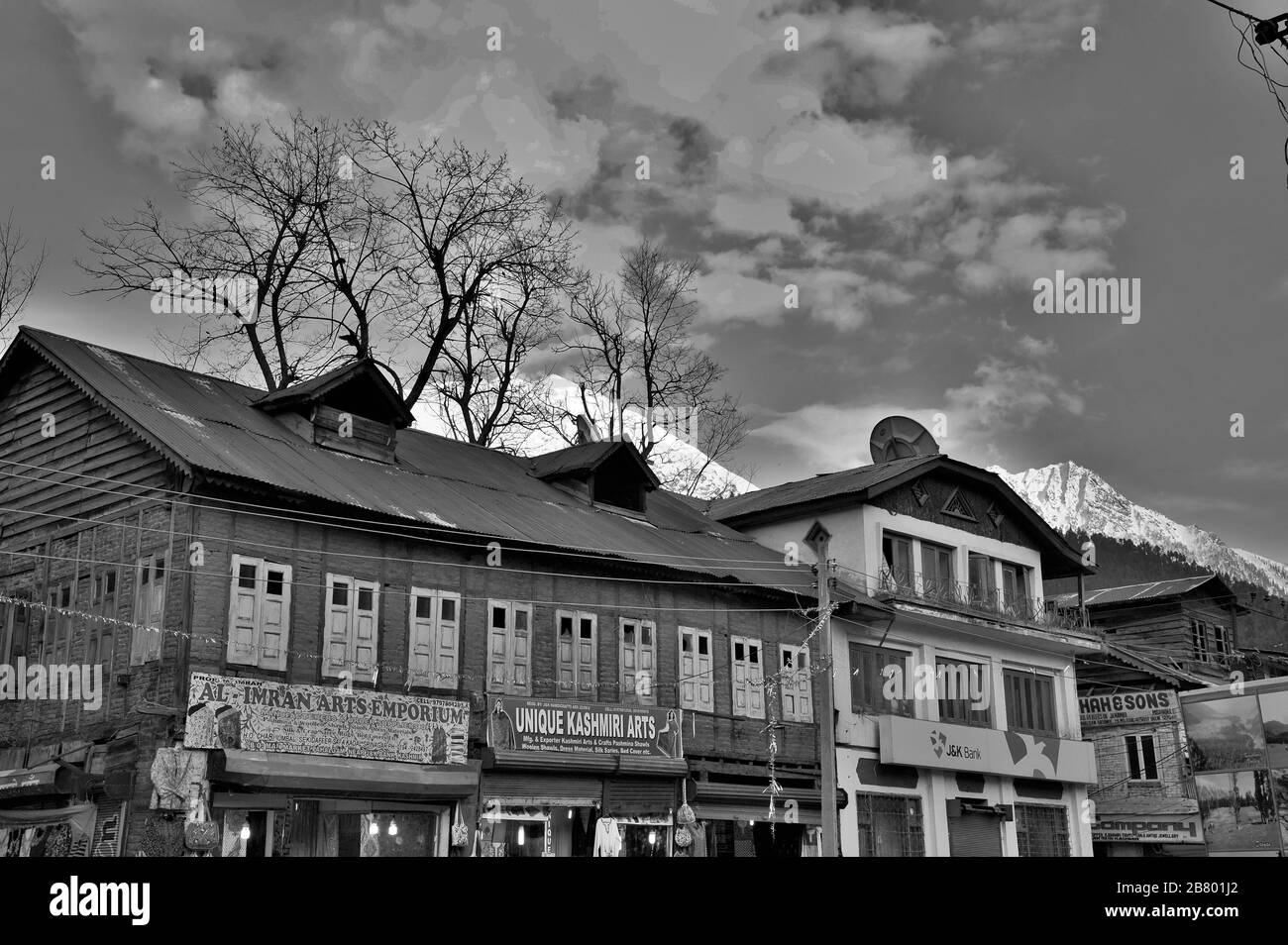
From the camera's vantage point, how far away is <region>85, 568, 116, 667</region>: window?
922 inches

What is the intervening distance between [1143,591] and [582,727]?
118 ft

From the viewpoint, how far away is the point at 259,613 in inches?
905

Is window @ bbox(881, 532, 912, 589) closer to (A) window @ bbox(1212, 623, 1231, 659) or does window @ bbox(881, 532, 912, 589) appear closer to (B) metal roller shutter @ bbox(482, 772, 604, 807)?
(B) metal roller shutter @ bbox(482, 772, 604, 807)

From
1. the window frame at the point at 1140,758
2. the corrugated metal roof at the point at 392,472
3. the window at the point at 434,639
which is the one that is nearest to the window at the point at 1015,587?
the window frame at the point at 1140,758

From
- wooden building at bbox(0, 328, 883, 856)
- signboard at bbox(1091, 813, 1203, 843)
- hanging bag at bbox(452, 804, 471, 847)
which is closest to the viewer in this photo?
wooden building at bbox(0, 328, 883, 856)

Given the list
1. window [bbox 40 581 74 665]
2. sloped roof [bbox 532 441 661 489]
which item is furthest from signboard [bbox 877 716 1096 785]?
window [bbox 40 581 74 665]

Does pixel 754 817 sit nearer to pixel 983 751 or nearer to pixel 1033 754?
pixel 983 751

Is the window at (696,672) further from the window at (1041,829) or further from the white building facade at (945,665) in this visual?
the window at (1041,829)

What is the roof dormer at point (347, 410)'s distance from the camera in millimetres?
27781

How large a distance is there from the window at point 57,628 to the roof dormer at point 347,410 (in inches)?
225

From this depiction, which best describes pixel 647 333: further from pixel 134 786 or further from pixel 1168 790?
pixel 134 786

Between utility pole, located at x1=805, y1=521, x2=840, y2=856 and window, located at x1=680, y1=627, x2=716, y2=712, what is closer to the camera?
utility pole, located at x1=805, y1=521, x2=840, y2=856

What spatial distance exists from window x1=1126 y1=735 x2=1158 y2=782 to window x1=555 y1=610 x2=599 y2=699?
2432 centimetres

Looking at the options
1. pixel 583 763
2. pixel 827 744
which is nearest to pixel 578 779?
pixel 583 763
